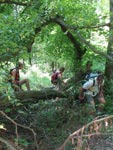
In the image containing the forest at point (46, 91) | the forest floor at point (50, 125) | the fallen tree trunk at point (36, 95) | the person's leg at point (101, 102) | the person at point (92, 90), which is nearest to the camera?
the forest at point (46, 91)

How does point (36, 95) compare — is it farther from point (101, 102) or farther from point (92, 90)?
point (101, 102)

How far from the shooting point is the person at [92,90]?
27.8 feet

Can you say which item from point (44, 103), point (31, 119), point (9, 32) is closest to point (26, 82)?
point (44, 103)

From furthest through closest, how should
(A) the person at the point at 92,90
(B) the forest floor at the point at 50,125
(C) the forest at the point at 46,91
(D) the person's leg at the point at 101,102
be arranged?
(D) the person's leg at the point at 101,102 < (A) the person at the point at 92,90 < (B) the forest floor at the point at 50,125 < (C) the forest at the point at 46,91

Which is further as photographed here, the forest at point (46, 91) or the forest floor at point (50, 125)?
the forest floor at point (50, 125)

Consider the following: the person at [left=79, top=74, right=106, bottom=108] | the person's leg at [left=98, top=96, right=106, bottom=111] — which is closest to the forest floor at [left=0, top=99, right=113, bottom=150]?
the person at [left=79, top=74, right=106, bottom=108]

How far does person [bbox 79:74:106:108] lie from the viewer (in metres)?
8.46

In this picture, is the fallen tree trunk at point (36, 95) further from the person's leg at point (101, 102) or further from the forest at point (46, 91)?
the person's leg at point (101, 102)

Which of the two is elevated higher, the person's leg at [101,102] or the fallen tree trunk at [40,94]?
the fallen tree trunk at [40,94]

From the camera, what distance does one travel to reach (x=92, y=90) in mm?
8711

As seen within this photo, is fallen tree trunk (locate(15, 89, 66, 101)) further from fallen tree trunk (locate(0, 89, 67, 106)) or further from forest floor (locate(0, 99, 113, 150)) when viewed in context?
forest floor (locate(0, 99, 113, 150))

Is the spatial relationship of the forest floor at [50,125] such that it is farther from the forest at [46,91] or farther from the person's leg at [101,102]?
the person's leg at [101,102]

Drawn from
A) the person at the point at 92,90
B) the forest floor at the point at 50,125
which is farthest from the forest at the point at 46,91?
the person at the point at 92,90

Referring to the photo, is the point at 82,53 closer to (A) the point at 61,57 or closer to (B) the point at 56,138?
(A) the point at 61,57
